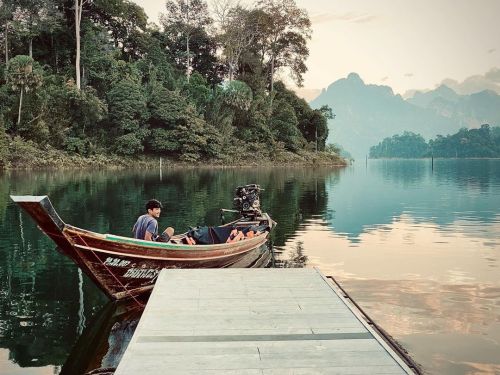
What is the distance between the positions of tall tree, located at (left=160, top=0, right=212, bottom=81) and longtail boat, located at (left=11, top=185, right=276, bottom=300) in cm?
6324

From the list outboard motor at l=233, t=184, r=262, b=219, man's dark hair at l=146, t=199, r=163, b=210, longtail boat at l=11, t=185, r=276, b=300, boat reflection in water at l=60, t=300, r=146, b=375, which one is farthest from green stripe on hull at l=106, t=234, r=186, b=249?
outboard motor at l=233, t=184, r=262, b=219

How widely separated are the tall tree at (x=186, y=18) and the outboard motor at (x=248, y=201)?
181ft

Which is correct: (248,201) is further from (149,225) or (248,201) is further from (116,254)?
(116,254)

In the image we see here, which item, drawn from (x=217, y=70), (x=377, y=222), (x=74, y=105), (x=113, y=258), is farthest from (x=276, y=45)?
(x=113, y=258)

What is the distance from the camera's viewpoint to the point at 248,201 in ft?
65.8

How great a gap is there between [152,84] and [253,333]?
60214 mm

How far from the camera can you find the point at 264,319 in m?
7.55

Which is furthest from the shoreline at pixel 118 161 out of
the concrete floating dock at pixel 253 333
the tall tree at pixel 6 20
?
the concrete floating dock at pixel 253 333

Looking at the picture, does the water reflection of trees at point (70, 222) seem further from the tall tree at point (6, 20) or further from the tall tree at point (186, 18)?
the tall tree at point (186, 18)

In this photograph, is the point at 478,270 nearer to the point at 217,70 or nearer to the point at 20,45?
the point at 20,45

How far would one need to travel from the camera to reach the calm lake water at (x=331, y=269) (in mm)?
9242

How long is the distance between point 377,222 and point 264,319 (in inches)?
744

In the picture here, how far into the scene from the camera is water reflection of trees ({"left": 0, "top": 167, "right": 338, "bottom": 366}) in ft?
32.2

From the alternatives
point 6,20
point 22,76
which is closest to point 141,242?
point 22,76
